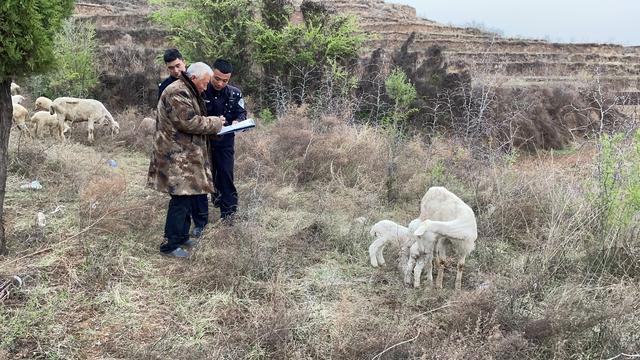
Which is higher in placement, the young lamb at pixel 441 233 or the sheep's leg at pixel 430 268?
the young lamb at pixel 441 233

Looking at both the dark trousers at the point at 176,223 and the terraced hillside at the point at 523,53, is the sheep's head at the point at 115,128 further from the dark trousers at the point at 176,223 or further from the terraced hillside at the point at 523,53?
the terraced hillside at the point at 523,53

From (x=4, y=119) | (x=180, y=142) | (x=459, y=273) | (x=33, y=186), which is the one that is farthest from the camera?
(x=33, y=186)

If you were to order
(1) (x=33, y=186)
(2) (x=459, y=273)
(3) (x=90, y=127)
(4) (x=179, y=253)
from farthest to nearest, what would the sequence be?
1. (3) (x=90, y=127)
2. (1) (x=33, y=186)
3. (4) (x=179, y=253)
4. (2) (x=459, y=273)

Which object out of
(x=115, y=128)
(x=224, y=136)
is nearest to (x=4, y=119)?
(x=224, y=136)

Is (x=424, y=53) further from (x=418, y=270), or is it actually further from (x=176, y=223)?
(x=176, y=223)

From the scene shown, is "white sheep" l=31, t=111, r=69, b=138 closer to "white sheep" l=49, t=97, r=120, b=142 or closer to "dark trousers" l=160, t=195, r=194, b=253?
"white sheep" l=49, t=97, r=120, b=142

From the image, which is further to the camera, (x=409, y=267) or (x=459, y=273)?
(x=409, y=267)

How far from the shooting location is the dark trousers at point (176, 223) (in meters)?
4.59

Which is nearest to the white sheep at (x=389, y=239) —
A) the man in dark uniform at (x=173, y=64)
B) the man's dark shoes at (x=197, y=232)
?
the man's dark shoes at (x=197, y=232)

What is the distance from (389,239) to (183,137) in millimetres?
1988

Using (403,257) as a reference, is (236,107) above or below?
above

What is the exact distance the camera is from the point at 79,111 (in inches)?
331

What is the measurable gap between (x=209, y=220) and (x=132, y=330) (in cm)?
212

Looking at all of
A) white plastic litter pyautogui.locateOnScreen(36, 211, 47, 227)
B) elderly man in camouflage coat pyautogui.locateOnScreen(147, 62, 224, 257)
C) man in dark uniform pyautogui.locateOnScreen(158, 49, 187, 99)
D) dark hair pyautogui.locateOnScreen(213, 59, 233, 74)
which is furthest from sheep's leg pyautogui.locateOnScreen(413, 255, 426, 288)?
white plastic litter pyautogui.locateOnScreen(36, 211, 47, 227)
